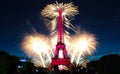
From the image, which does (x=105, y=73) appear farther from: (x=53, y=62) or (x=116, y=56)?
(x=53, y=62)

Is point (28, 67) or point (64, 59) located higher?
point (64, 59)

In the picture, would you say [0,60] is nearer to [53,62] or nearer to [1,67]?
[1,67]

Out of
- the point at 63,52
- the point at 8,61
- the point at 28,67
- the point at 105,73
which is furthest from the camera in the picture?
the point at 63,52

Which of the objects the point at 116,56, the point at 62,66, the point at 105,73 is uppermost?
Answer: the point at 62,66

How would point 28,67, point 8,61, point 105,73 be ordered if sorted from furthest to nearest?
point 28,67, point 8,61, point 105,73

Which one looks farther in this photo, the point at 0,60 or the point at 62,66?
the point at 62,66

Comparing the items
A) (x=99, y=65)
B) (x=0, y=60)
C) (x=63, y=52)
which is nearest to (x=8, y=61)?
(x=0, y=60)

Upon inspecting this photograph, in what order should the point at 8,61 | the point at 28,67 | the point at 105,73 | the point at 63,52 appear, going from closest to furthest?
1. the point at 105,73
2. the point at 8,61
3. the point at 28,67
4. the point at 63,52

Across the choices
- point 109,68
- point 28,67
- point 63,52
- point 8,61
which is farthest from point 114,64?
point 63,52

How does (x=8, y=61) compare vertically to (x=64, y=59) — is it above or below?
below
